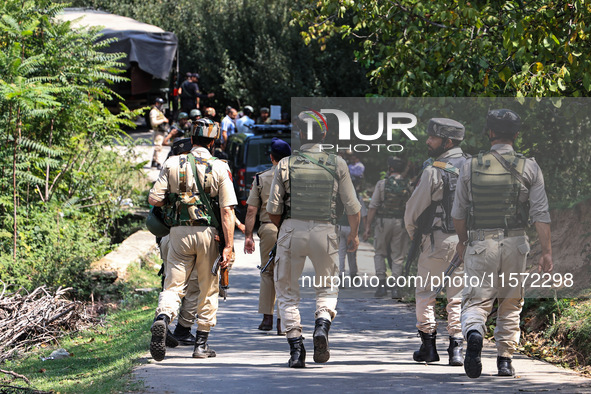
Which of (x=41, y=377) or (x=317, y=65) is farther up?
(x=317, y=65)

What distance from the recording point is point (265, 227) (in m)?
8.56

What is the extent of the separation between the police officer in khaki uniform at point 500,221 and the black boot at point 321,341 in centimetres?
114

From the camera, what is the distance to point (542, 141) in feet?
34.8

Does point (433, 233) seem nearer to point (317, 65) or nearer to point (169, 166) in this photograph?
point (169, 166)

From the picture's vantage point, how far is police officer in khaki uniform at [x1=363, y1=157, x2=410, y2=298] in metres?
10.9

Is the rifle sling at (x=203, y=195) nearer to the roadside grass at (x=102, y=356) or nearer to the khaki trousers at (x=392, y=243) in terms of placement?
the roadside grass at (x=102, y=356)

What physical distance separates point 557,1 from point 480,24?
3.64 ft

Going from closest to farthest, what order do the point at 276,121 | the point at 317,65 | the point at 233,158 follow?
the point at 233,158 → the point at 276,121 → the point at 317,65

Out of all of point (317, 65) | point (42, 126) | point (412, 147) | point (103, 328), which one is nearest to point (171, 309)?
point (103, 328)

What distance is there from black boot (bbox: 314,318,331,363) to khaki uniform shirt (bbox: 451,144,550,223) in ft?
4.58

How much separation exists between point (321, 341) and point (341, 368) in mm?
412

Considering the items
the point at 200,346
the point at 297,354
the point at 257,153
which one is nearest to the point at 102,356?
the point at 200,346

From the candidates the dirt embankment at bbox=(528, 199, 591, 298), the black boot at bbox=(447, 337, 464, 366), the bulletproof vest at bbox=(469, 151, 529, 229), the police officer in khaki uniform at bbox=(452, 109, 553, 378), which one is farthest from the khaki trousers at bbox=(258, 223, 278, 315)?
the dirt embankment at bbox=(528, 199, 591, 298)

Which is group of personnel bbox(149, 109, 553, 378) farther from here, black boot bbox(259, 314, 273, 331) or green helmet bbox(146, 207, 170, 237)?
black boot bbox(259, 314, 273, 331)
